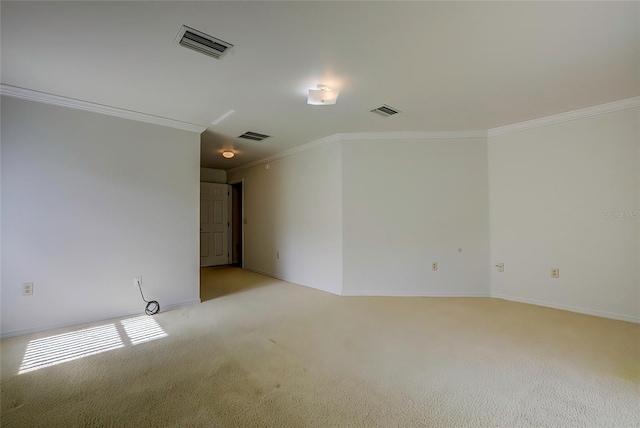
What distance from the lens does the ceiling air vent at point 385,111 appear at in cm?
318

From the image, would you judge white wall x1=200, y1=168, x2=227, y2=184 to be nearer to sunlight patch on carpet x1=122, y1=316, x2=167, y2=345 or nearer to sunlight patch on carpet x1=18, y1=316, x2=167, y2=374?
sunlight patch on carpet x1=122, y1=316, x2=167, y2=345

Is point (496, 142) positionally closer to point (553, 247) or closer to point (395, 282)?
point (553, 247)

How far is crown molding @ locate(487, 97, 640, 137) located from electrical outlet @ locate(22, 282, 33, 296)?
18.6 ft

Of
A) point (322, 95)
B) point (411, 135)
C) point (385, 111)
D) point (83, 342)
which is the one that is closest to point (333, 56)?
point (322, 95)

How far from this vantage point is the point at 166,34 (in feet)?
6.25

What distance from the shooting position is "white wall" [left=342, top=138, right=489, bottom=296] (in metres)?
4.08

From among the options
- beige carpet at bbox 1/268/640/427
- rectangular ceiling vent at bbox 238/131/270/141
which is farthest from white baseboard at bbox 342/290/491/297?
rectangular ceiling vent at bbox 238/131/270/141

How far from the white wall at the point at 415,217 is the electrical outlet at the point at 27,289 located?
11.4 feet

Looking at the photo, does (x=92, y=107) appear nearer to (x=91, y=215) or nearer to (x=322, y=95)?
(x=91, y=215)

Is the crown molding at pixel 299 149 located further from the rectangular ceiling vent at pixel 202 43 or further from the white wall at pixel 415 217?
the rectangular ceiling vent at pixel 202 43

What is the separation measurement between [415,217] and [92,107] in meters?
4.16

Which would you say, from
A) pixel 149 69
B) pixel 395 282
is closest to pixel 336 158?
pixel 395 282

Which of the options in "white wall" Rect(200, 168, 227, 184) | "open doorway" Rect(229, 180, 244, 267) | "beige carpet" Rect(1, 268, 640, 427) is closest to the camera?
"beige carpet" Rect(1, 268, 640, 427)

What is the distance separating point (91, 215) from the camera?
3084 millimetres
